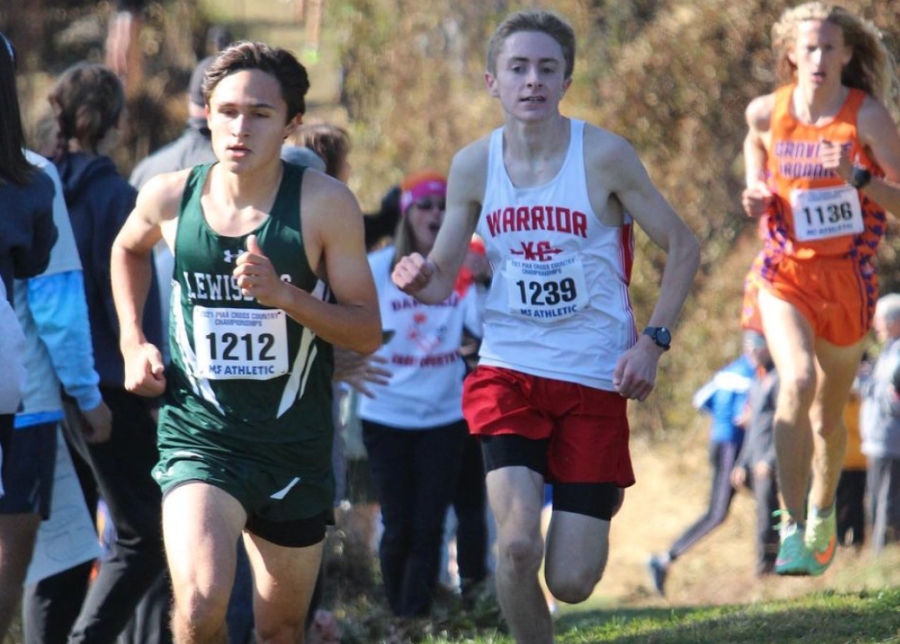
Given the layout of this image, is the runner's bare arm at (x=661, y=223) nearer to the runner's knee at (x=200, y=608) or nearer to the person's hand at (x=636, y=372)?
the person's hand at (x=636, y=372)

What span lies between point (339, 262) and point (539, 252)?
881 millimetres

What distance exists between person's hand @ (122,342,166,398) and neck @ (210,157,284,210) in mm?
520

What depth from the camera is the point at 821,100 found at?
6395 millimetres

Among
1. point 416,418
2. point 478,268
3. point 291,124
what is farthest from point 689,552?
point 291,124

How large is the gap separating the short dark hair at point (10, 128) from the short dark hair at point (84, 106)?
107 cm

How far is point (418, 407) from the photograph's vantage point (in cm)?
727

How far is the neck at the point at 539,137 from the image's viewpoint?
5.20 m

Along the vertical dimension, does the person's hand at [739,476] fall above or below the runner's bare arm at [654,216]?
below

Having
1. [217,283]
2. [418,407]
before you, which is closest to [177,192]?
[217,283]

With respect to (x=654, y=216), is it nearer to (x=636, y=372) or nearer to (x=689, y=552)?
(x=636, y=372)

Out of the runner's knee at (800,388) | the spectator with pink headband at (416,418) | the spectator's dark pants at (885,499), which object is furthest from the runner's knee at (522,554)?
the spectator's dark pants at (885,499)

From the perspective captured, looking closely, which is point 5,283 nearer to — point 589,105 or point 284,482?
point 284,482

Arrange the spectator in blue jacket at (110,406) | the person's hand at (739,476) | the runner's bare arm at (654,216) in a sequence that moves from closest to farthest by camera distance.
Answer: the runner's bare arm at (654,216) → the spectator in blue jacket at (110,406) → the person's hand at (739,476)

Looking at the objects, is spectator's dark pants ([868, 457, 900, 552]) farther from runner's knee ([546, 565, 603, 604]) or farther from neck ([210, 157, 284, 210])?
neck ([210, 157, 284, 210])
